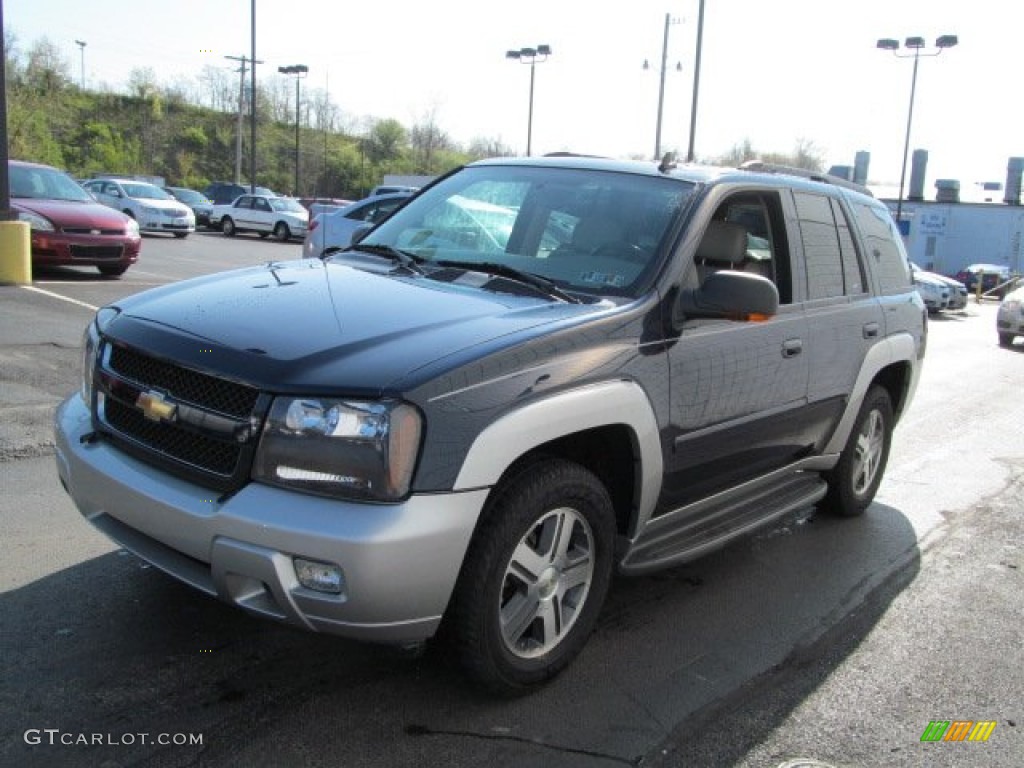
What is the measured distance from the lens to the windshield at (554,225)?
3896 millimetres

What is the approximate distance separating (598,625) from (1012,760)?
1.57 m

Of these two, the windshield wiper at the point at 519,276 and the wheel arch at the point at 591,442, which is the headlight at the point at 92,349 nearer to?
the windshield wiper at the point at 519,276

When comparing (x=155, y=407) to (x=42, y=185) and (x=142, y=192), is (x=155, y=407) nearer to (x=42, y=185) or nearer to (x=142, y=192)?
(x=42, y=185)

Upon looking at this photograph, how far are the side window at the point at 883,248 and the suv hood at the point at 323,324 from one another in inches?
102

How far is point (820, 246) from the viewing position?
193 inches

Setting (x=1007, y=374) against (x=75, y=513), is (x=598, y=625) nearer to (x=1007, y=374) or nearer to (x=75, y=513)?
(x=75, y=513)

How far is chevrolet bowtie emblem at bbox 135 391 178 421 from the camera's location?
9.98 ft

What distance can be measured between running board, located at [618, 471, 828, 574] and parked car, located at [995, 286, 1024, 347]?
14307 millimetres

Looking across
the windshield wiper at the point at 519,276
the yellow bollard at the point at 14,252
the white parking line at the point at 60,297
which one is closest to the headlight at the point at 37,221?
the yellow bollard at the point at 14,252

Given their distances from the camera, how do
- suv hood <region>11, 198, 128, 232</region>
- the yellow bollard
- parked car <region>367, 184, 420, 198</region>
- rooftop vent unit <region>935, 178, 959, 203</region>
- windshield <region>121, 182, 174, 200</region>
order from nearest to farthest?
the yellow bollard < suv hood <region>11, 198, 128, 232</region> < parked car <region>367, 184, 420, 198</region> < windshield <region>121, 182, 174, 200</region> < rooftop vent unit <region>935, 178, 959, 203</region>

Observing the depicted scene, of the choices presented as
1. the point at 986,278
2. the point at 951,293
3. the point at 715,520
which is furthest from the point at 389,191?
the point at 986,278

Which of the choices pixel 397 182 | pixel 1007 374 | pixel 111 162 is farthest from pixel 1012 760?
pixel 111 162

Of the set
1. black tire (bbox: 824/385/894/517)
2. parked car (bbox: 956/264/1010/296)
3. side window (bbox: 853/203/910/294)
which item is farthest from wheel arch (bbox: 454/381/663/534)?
parked car (bbox: 956/264/1010/296)

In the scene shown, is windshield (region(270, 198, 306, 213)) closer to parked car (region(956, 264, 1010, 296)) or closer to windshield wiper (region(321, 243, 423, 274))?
parked car (region(956, 264, 1010, 296))
